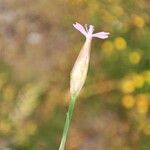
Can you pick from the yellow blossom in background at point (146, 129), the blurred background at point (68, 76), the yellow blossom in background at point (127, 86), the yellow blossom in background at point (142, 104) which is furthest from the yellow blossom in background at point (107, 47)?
the yellow blossom in background at point (146, 129)

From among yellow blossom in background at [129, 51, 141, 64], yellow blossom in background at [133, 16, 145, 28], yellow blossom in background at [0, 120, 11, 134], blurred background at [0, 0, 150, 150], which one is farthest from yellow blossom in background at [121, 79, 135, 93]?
yellow blossom in background at [0, 120, 11, 134]

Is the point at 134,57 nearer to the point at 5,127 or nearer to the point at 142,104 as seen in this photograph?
the point at 142,104

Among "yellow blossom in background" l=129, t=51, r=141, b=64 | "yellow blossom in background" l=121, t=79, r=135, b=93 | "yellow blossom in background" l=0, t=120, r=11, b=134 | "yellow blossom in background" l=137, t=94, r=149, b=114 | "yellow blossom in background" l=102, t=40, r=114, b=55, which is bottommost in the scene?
"yellow blossom in background" l=0, t=120, r=11, b=134

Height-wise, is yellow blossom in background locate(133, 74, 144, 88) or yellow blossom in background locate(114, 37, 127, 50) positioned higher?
yellow blossom in background locate(114, 37, 127, 50)

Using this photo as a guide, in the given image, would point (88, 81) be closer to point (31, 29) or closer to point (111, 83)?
point (111, 83)

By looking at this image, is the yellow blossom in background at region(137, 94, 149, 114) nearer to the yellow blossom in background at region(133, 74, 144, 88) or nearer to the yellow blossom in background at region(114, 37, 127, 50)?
the yellow blossom in background at region(133, 74, 144, 88)

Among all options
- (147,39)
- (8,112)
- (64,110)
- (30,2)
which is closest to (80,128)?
(64,110)

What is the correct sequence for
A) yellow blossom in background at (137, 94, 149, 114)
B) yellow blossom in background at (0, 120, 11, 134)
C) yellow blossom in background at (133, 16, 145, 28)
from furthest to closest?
yellow blossom in background at (133, 16, 145, 28) < yellow blossom in background at (137, 94, 149, 114) < yellow blossom in background at (0, 120, 11, 134)
